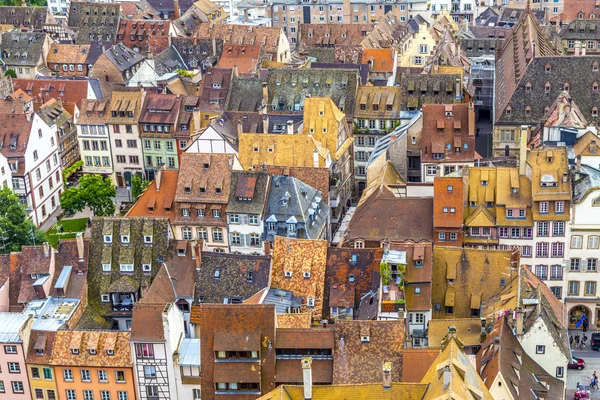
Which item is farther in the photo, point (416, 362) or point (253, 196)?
point (253, 196)

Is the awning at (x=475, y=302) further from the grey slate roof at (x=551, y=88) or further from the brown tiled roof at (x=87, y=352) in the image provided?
the grey slate roof at (x=551, y=88)

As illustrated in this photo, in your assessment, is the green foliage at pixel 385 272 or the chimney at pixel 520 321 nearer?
the chimney at pixel 520 321

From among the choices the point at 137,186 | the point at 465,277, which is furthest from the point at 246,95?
the point at 465,277

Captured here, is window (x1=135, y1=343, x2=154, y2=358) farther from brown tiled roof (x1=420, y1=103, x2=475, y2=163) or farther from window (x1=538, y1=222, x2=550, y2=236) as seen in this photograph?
brown tiled roof (x1=420, y1=103, x2=475, y2=163)

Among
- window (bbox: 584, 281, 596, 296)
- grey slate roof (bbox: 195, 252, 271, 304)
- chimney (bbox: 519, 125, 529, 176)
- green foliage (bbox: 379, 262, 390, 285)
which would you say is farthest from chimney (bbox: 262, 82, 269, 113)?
window (bbox: 584, 281, 596, 296)

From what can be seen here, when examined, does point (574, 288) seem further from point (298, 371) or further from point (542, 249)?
point (298, 371)

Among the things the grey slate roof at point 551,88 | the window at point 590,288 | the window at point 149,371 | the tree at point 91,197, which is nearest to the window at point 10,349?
the window at point 149,371
